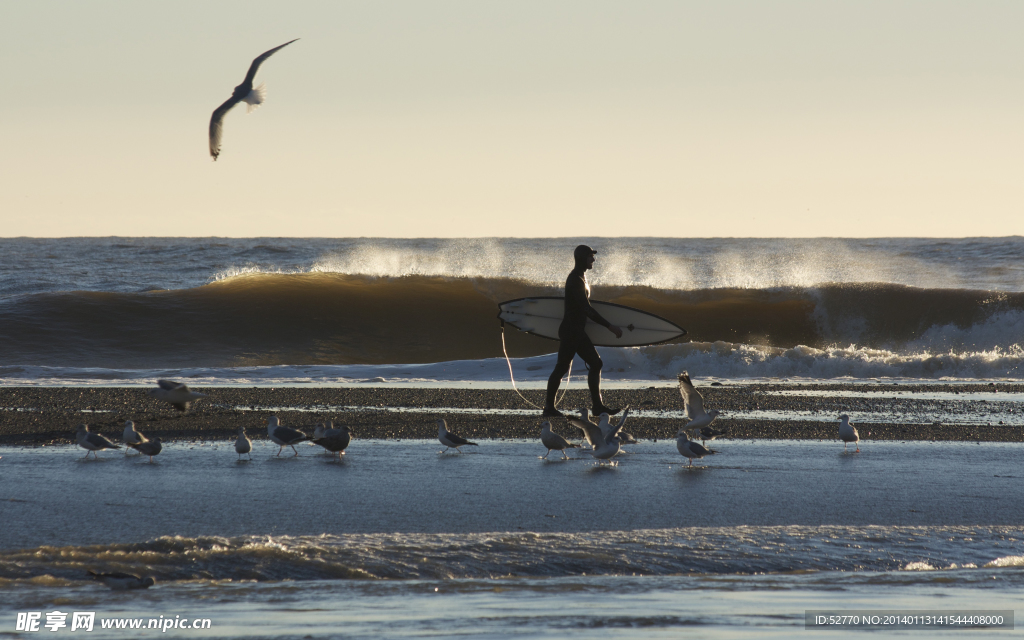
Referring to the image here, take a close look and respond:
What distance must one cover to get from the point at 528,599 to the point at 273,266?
4090cm

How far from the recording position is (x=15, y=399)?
11922 mm

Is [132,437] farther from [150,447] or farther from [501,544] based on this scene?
[501,544]

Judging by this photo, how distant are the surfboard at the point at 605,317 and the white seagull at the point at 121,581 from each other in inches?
361

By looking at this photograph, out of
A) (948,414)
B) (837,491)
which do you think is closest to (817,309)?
(948,414)

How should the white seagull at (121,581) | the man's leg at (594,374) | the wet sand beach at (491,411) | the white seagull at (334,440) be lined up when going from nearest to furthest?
the white seagull at (121,581) < the white seagull at (334,440) < the wet sand beach at (491,411) < the man's leg at (594,374)

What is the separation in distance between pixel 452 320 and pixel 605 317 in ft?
48.4

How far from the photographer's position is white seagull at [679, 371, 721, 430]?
8.56 metres

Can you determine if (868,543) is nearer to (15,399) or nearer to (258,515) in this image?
(258,515)

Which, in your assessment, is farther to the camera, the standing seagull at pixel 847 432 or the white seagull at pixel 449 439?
the standing seagull at pixel 847 432

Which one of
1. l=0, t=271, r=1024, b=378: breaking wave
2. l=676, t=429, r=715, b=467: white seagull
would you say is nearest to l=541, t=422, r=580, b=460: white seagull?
l=676, t=429, r=715, b=467: white seagull

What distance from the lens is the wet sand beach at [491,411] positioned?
9.45 metres

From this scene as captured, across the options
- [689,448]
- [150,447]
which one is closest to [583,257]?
[689,448]

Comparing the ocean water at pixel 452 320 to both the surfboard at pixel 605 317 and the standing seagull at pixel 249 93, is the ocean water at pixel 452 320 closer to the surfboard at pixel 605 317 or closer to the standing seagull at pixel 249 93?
the surfboard at pixel 605 317

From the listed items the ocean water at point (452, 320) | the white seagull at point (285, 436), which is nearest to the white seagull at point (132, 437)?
the white seagull at point (285, 436)
